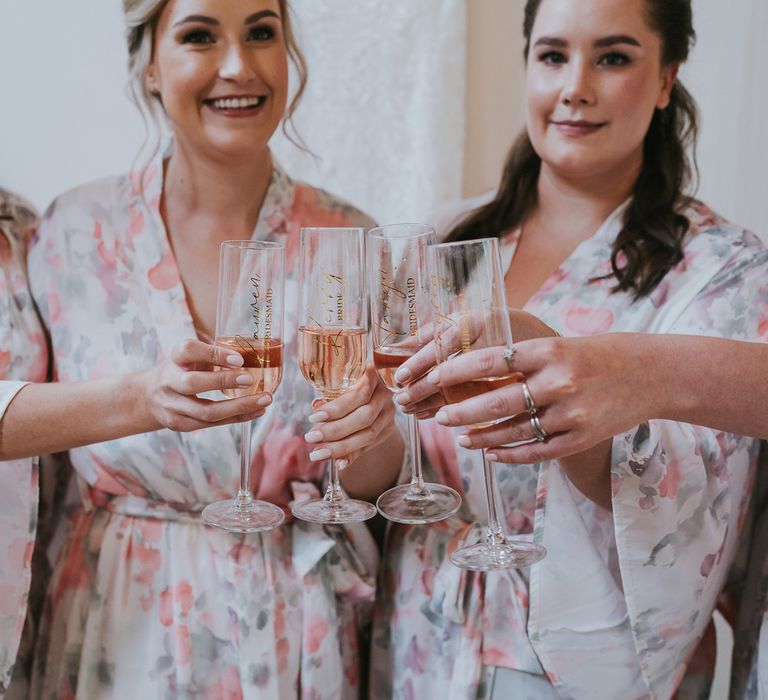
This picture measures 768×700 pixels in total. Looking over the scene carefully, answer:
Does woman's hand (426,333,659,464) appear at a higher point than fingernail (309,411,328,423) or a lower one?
higher

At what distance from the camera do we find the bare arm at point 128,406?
112 cm

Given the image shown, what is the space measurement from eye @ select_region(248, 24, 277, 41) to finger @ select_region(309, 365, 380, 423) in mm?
705

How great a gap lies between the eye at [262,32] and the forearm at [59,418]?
63cm

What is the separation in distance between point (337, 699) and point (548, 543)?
1.45 feet

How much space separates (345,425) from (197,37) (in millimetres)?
753

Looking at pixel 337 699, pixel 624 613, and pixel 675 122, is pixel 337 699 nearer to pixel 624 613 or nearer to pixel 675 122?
pixel 624 613

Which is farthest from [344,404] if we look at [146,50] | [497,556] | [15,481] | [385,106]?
[385,106]

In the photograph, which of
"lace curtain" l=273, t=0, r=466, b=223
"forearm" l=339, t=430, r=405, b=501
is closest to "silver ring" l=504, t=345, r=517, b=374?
"forearm" l=339, t=430, r=405, b=501

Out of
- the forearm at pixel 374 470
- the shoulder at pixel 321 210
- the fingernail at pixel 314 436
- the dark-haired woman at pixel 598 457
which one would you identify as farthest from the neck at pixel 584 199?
the fingernail at pixel 314 436

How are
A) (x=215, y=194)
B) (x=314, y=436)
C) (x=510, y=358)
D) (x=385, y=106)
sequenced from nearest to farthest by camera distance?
1. (x=510, y=358)
2. (x=314, y=436)
3. (x=215, y=194)
4. (x=385, y=106)

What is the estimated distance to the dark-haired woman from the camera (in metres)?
1.31

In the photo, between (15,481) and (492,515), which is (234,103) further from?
(492,515)

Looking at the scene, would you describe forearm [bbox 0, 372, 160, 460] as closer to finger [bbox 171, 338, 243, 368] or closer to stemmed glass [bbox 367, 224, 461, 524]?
finger [bbox 171, 338, 243, 368]

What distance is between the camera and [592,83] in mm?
1522
